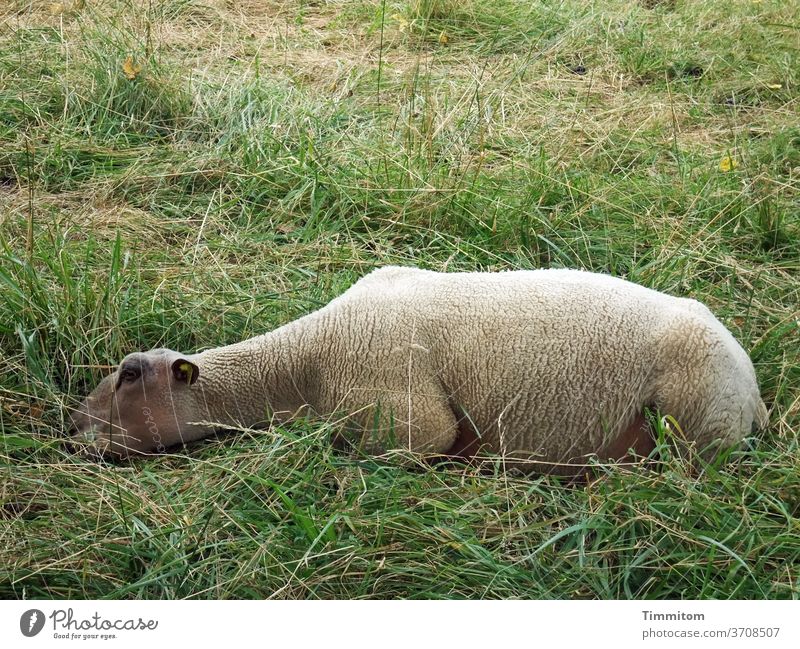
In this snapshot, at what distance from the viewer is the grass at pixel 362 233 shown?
9.02ft

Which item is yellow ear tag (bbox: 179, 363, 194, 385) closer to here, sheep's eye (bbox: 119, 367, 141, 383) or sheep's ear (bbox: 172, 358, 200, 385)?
sheep's ear (bbox: 172, 358, 200, 385)

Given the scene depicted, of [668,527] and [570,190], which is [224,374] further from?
[570,190]

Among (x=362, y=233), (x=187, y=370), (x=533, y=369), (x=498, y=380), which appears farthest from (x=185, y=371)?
(x=362, y=233)

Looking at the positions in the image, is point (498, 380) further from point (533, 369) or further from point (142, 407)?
point (142, 407)

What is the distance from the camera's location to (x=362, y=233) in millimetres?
4859

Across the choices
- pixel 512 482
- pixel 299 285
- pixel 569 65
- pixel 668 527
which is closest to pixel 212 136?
pixel 299 285

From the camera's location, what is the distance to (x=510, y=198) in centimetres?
491

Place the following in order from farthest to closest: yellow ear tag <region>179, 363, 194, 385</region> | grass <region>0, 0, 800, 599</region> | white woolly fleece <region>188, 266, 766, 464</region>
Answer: yellow ear tag <region>179, 363, 194, 385</region> → white woolly fleece <region>188, 266, 766, 464</region> → grass <region>0, 0, 800, 599</region>

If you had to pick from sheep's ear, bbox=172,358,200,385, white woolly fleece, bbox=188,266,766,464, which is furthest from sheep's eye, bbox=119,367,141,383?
white woolly fleece, bbox=188,266,766,464

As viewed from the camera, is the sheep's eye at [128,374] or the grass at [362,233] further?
the sheep's eye at [128,374]

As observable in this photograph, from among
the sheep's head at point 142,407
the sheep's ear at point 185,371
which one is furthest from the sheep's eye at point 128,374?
the sheep's ear at point 185,371

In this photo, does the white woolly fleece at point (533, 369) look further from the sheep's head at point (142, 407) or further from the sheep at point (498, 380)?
the sheep's head at point (142, 407)

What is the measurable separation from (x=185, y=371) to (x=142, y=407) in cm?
21

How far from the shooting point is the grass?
2.75 meters
